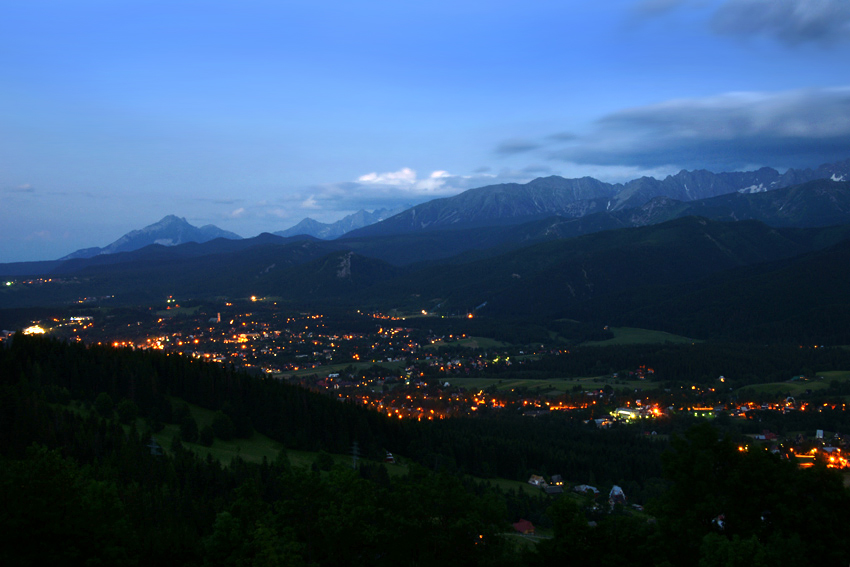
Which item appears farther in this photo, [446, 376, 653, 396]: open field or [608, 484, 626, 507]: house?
[446, 376, 653, 396]: open field

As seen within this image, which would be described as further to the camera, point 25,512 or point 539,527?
point 539,527

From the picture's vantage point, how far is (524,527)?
52781 mm

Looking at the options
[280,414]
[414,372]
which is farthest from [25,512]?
[414,372]

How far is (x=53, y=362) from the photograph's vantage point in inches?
2709

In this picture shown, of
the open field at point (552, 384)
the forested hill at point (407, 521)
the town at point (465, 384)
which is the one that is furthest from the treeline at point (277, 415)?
the open field at point (552, 384)

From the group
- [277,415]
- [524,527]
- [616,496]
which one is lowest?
[616,496]

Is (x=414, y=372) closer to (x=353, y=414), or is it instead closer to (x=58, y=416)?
(x=353, y=414)

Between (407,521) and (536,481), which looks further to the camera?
(536,481)

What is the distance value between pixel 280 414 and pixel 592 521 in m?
35.5

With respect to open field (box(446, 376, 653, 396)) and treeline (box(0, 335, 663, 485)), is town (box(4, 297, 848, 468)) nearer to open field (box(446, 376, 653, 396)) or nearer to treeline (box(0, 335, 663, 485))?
open field (box(446, 376, 653, 396))

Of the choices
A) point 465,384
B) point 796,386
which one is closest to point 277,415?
point 465,384

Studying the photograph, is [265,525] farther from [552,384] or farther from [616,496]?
[552,384]

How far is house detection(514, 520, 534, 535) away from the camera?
52.3 metres

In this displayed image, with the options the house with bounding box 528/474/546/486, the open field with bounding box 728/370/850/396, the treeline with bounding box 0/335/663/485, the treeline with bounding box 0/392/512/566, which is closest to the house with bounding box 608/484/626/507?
the treeline with bounding box 0/335/663/485
